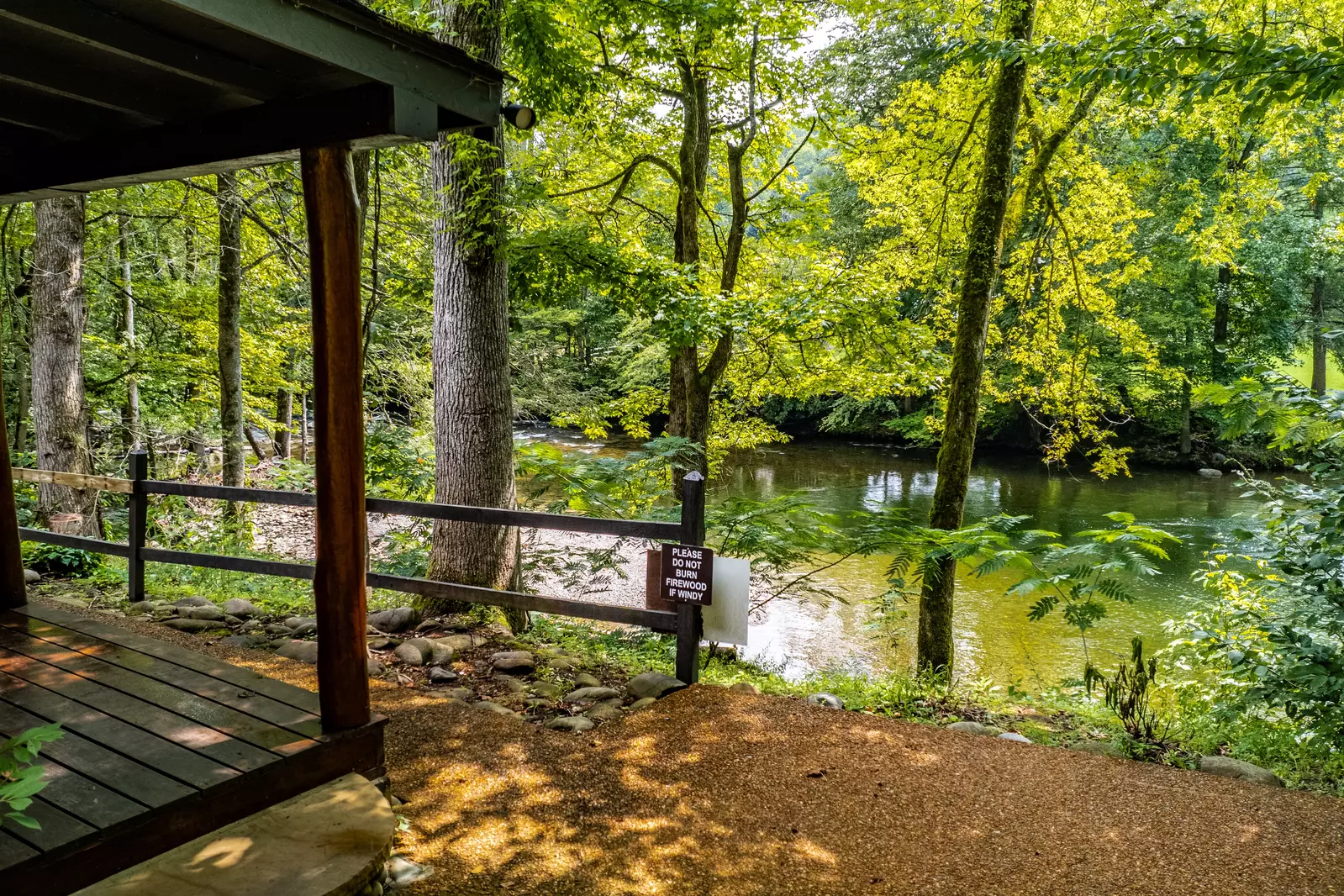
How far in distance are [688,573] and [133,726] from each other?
9.50 feet

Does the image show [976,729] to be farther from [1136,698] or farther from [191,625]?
[191,625]

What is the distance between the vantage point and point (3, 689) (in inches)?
141

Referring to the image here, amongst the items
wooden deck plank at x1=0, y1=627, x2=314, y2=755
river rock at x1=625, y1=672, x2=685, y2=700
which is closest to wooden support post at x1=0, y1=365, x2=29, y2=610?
wooden deck plank at x1=0, y1=627, x2=314, y2=755

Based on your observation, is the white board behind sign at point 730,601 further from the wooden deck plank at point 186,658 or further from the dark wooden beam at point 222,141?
the dark wooden beam at point 222,141

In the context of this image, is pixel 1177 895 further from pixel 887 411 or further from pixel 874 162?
pixel 887 411

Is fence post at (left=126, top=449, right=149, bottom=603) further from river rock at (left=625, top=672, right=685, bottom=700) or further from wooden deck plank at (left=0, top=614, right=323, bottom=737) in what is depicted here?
river rock at (left=625, top=672, right=685, bottom=700)

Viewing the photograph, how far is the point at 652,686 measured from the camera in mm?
4957

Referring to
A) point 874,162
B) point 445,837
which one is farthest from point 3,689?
point 874,162

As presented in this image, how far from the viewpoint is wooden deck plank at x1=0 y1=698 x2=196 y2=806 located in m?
2.70

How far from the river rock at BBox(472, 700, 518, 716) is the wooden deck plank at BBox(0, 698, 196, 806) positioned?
2.01 metres

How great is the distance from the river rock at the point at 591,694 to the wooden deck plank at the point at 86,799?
103 inches

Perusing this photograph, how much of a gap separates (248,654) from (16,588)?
1433mm

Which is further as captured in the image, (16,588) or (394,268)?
(394,268)

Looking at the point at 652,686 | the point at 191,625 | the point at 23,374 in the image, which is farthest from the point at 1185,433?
the point at 23,374
